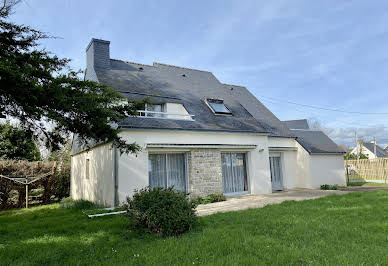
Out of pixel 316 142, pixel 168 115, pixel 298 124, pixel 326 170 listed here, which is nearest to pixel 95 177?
pixel 168 115

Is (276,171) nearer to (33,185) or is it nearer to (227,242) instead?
(227,242)

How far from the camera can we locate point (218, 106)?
15.0 metres

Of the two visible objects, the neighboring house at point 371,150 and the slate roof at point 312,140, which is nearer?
the slate roof at point 312,140

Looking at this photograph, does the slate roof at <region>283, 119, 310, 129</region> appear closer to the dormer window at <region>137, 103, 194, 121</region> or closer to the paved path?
the paved path

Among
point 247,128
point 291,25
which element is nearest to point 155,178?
point 247,128

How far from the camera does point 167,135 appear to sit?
11.6 m

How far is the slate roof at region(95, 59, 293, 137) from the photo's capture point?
12.6 metres

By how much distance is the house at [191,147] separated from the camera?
439 inches

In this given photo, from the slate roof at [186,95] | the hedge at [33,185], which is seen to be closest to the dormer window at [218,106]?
the slate roof at [186,95]

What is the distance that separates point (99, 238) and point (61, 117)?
2.79 meters

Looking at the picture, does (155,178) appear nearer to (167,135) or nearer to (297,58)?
(167,135)

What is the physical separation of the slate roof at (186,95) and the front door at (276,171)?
1540mm

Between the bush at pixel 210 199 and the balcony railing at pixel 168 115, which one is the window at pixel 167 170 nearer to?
the bush at pixel 210 199

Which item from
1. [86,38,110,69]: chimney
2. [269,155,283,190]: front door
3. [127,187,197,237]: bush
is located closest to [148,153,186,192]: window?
[127,187,197,237]: bush
